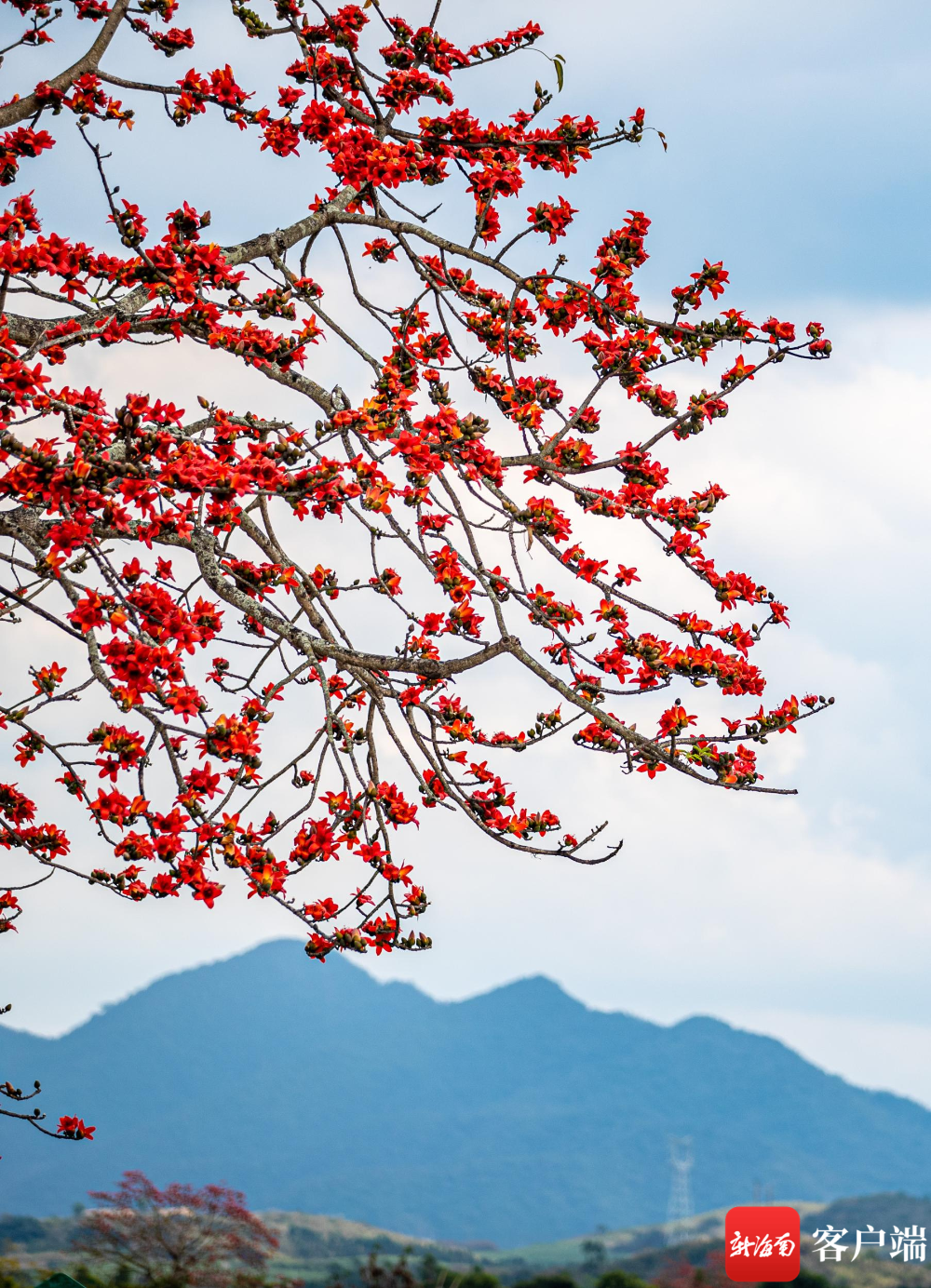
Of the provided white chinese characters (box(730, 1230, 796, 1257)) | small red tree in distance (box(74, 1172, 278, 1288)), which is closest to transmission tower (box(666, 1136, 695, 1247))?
small red tree in distance (box(74, 1172, 278, 1288))

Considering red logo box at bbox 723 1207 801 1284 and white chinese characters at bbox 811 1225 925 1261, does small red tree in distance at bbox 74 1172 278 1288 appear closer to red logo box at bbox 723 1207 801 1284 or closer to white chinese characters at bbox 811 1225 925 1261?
red logo box at bbox 723 1207 801 1284

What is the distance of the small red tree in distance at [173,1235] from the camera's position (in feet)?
60.4

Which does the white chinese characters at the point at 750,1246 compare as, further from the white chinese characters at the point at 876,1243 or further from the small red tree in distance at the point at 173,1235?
the small red tree in distance at the point at 173,1235

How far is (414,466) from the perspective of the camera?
185 inches

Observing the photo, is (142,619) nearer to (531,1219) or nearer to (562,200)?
(562,200)

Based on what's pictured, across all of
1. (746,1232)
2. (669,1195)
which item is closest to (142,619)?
(746,1232)

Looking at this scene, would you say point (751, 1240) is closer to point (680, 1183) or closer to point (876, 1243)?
point (876, 1243)

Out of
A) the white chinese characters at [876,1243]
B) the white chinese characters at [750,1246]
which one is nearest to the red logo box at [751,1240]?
the white chinese characters at [750,1246]

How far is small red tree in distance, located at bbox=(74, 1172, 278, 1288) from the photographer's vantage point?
18.4 meters

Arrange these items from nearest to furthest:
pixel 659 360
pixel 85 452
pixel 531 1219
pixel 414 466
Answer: pixel 85 452
pixel 414 466
pixel 659 360
pixel 531 1219

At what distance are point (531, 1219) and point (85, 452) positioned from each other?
176 m

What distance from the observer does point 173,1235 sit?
2028 centimetres

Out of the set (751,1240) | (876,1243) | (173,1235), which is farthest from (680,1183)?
(751,1240)

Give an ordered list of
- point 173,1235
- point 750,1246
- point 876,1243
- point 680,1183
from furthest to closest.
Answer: point 680,1183
point 876,1243
point 173,1235
point 750,1246
